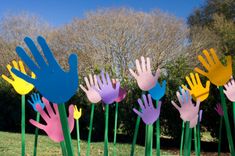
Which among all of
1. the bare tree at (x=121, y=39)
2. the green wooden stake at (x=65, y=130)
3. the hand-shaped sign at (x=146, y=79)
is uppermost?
the bare tree at (x=121, y=39)

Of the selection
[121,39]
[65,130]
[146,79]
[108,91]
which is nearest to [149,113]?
[146,79]

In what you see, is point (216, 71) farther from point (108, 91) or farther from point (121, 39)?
point (121, 39)

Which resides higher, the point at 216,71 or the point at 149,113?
the point at 216,71

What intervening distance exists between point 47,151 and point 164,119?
3490 millimetres

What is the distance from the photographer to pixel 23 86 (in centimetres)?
165

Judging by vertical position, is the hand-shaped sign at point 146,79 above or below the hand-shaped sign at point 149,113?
above

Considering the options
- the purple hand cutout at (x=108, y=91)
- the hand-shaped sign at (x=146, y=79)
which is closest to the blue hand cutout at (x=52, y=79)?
the hand-shaped sign at (x=146, y=79)

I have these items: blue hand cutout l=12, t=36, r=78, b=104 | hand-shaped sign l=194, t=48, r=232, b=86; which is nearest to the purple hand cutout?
hand-shaped sign l=194, t=48, r=232, b=86

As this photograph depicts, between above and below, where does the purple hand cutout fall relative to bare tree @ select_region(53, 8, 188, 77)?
below

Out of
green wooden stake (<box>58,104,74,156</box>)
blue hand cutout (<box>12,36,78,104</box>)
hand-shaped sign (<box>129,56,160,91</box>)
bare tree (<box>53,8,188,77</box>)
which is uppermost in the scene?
bare tree (<box>53,8,188,77</box>)

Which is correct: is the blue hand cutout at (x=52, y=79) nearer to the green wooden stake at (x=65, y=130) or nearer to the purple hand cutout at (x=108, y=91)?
the green wooden stake at (x=65, y=130)

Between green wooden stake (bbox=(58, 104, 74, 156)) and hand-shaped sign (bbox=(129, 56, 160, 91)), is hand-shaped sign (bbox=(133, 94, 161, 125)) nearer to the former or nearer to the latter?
hand-shaped sign (bbox=(129, 56, 160, 91))

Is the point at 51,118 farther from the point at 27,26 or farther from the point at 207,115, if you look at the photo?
the point at 27,26

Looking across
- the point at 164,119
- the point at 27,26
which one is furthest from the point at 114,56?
the point at 164,119
